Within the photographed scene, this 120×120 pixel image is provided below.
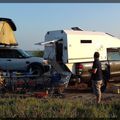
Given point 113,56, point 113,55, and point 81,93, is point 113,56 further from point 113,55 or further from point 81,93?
point 81,93

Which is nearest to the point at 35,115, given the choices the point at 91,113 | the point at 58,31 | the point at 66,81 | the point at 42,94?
the point at 91,113

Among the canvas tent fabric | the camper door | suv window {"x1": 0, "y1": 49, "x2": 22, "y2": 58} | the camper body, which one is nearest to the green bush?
the camper body

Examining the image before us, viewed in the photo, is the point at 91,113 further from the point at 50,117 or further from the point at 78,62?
the point at 78,62

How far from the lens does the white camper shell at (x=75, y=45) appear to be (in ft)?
59.7

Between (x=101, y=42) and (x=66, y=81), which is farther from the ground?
(x=101, y=42)

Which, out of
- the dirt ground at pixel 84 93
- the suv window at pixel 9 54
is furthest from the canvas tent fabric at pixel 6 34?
the dirt ground at pixel 84 93

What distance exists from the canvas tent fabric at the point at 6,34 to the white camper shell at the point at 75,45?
177 inches

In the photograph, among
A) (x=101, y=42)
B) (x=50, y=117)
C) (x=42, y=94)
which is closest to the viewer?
(x=50, y=117)

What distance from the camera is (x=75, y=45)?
722 inches

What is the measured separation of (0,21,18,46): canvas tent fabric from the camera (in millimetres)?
23253

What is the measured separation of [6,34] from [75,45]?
6611mm

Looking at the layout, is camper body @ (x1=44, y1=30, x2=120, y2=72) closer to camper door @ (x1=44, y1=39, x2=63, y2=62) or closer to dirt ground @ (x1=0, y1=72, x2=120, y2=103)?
camper door @ (x1=44, y1=39, x2=63, y2=62)

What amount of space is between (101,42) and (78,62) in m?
1.44

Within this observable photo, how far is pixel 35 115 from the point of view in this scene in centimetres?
1086
